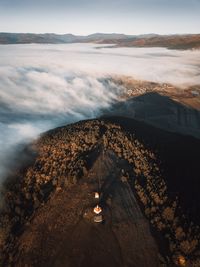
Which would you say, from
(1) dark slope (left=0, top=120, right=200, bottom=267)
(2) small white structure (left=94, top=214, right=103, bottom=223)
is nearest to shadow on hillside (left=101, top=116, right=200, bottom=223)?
(1) dark slope (left=0, top=120, right=200, bottom=267)

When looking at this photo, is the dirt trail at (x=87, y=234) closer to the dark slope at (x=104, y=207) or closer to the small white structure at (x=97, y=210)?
the dark slope at (x=104, y=207)

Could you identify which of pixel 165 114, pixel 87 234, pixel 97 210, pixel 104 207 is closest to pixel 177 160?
pixel 104 207

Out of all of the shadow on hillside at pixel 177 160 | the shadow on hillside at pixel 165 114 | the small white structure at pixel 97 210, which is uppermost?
the small white structure at pixel 97 210

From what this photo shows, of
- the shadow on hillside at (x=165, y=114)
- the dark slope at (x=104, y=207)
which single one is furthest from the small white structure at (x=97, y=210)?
the shadow on hillside at (x=165, y=114)

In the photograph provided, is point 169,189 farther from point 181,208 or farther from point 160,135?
point 160,135

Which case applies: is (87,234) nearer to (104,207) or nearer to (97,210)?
(97,210)
